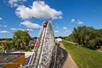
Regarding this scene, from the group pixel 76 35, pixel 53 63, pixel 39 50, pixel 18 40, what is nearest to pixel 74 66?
pixel 53 63

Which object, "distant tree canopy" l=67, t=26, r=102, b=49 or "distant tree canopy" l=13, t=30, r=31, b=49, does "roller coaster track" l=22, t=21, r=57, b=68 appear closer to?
"distant tree canopy" l=13, t=30, r=31, b=49

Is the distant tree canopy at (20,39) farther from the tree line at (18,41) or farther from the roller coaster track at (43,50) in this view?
the roller coaster track at (43,50)

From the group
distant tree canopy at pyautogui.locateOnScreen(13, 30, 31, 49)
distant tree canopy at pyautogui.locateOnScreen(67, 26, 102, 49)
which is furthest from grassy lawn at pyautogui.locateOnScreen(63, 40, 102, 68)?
distant tree canopy at pyautogui.locateOnScreen(67, 26, 102, 49)

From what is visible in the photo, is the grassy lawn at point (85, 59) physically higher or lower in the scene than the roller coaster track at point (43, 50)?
lower

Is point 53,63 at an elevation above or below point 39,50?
below

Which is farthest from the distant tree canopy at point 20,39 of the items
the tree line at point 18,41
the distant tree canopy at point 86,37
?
the distant tree canopy at point 86,37

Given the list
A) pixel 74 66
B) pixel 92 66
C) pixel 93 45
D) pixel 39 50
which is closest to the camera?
pixel 39 50

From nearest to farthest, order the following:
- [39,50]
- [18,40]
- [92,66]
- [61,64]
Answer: [39,50]
[61,64]
[92,66]
[18,40]

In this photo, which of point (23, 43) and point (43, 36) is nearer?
point (43, 36)

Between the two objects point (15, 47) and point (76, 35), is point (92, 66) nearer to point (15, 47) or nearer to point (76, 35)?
point (15, 47)
